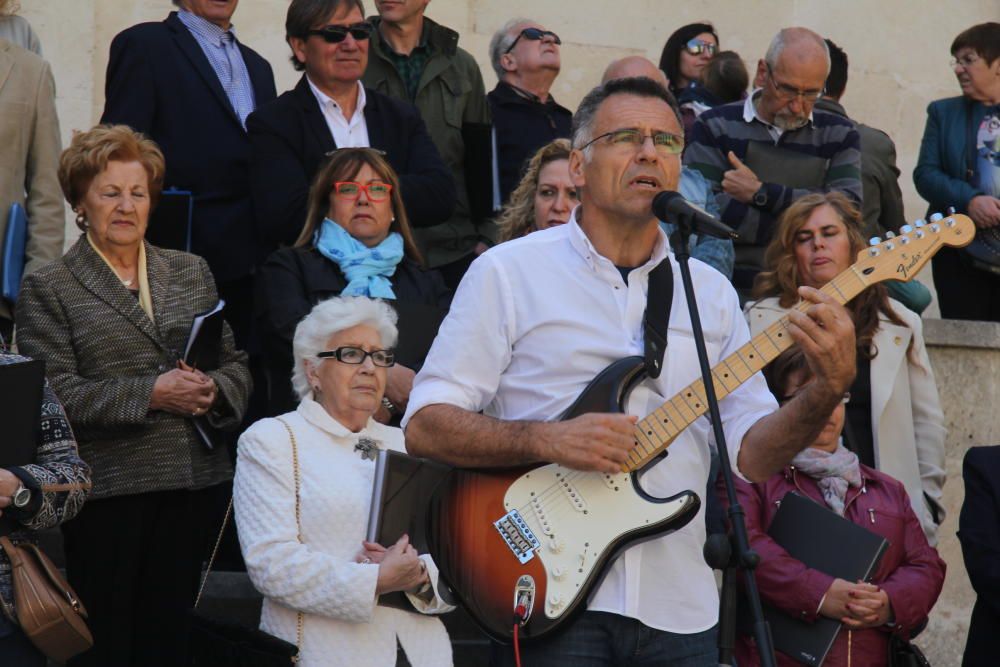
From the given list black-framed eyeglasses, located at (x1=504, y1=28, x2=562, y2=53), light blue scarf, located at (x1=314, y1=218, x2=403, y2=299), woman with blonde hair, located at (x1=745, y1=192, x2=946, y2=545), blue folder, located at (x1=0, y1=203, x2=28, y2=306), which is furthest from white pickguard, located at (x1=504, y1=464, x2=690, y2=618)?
black-framed eyeglasses, located at (x1=504, y1=28, x2=562, y2=53)

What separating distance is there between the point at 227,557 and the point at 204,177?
1.62 metres

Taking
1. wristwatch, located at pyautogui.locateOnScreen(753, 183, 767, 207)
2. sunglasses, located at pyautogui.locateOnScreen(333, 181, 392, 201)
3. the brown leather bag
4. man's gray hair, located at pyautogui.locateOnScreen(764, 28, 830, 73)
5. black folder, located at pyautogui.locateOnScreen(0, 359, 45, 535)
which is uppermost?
man's gray hair, located at pyautogui.locateOnScreen(764, 28, 830, 73)

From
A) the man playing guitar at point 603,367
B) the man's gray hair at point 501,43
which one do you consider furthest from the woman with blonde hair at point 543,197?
the man playing guitar at point 603,367

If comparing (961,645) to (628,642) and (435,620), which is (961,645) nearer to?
(435,620)

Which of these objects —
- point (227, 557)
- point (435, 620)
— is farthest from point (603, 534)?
point (227, 557)

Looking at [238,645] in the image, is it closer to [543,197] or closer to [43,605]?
[43,605]

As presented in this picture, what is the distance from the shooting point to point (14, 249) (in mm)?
6469

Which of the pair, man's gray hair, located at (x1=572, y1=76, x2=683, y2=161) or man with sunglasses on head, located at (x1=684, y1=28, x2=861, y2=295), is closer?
man's gray hair, located at (x1=572, y1=76, x2=683, y2=161)

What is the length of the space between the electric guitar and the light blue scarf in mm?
2319

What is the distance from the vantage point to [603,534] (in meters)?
Answer: 3.97

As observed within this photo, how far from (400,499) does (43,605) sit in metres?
1.14

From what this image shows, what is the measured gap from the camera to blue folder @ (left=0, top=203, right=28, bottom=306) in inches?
251

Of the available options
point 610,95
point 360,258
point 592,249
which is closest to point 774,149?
point 360,258

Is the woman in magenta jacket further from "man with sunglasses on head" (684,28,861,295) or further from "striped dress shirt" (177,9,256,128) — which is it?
"striped dress shirt" (177,9,256,128)
